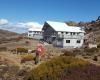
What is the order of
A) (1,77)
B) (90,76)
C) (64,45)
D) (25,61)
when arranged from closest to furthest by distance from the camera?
(90,76) → (1,77) → (25,61) → (64,45)

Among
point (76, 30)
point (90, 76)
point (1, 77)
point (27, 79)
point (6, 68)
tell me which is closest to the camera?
point (90, 76)

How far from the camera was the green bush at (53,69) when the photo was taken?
52.3 feet

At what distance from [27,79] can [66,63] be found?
113 inches

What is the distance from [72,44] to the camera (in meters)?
63.5

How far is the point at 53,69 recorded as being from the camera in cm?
1680

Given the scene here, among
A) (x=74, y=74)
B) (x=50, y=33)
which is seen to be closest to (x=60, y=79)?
(x=74, y=74)

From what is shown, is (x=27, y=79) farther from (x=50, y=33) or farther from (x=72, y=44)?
(x=50, y=33)

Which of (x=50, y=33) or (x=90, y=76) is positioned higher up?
(x=50, y=33)

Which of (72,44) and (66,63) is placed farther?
(72,44)

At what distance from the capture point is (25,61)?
28.8 metres

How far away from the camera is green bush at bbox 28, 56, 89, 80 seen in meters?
15.9

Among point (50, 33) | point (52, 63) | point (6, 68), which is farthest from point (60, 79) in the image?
point (50, 33)

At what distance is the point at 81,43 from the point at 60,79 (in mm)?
50337

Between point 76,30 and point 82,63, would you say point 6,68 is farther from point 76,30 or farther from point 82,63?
point 76,30
